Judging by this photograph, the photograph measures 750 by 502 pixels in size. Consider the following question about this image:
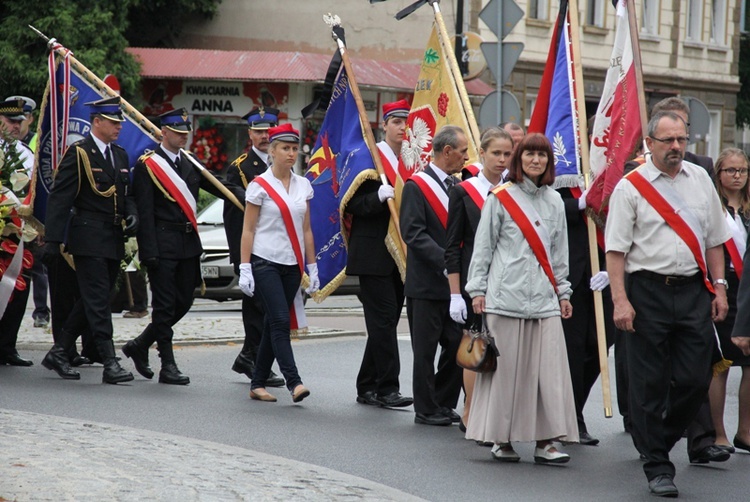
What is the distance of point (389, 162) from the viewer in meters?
10.7

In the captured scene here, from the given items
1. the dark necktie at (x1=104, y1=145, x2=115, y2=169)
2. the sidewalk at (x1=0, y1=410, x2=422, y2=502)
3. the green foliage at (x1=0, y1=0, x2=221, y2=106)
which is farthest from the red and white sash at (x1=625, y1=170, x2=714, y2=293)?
the green foliage at (x1=0, y1=0, x2=221, y2=106)

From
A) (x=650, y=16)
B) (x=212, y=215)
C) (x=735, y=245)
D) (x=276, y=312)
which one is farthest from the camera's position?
(x=650, y=16)

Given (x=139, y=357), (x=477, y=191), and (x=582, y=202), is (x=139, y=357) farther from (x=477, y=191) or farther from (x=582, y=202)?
(x=582, y=202)

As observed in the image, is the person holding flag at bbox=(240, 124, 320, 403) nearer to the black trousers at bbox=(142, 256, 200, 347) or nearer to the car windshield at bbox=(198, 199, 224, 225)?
the black trousers at bbox=(142, 256, 200, 347)

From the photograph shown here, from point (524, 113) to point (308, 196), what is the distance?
26754 mm

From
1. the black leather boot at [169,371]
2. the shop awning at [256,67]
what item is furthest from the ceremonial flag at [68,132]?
the shop awning at [256,67]

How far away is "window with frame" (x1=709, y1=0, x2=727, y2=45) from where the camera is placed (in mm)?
44281

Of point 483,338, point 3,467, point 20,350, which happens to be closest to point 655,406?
point 483,338

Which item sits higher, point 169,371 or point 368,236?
point 368,236

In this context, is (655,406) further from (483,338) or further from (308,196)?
(308,196)

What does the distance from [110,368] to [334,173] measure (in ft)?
7.25

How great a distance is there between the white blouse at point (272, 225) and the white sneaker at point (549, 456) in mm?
2740

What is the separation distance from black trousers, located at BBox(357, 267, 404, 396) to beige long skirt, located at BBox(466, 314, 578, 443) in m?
2.06

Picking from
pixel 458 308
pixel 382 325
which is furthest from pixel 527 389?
pixel 382 325
